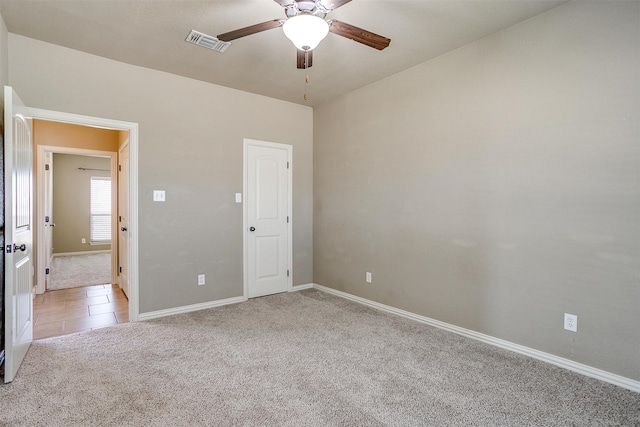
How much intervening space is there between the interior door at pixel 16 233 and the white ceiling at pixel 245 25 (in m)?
0.78

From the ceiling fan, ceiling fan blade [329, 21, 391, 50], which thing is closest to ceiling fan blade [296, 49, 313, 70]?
the ceiling fan

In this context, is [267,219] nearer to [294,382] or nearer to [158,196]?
[158,196]

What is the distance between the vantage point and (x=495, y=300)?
2818mm

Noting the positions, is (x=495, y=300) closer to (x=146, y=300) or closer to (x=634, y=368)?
(x=634, y=368)

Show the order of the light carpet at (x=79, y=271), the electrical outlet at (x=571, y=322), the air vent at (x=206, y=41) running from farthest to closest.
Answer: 1. the light carpet at (x=79, y=271)
2. the air vent at (x=206, y=41)
3. the electrical outlet at (x=571, y=322)

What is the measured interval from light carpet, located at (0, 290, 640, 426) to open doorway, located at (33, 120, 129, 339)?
839mm

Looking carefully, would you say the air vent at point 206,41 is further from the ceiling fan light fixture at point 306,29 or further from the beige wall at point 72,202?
the beige wall at point 72,202

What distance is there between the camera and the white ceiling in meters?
2.39

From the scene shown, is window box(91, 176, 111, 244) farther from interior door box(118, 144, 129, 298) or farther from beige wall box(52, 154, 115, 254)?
interior door box(118, 144, 129, 298)

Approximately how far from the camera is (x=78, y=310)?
381 centimetres

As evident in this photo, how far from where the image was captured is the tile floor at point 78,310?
3.28 metres

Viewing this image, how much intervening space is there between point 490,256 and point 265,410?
215 centimetres

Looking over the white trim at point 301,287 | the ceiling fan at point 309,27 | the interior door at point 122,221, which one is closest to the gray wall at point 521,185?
the white trim at point 301,287

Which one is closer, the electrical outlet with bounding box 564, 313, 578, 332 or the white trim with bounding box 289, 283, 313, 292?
the electrical outlet with bounding box 564, 313, 578, 332
